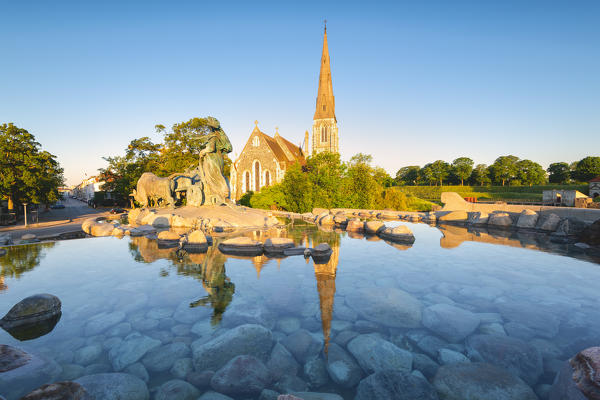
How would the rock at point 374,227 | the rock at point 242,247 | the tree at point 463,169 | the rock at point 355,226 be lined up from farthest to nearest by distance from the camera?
the tree at point 463,169
the rock at point 355,226
the rock at point 374,227
the rock at point 242,247

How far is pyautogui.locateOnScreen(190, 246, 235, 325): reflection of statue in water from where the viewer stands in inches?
174

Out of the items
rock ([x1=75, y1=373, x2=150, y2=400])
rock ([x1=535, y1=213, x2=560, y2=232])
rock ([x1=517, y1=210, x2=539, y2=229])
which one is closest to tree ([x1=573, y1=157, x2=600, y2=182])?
rock ([x1=517, y1=210, x2=539, y2=229])

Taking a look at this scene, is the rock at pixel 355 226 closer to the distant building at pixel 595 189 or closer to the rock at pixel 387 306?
the rock at pixel 387 306

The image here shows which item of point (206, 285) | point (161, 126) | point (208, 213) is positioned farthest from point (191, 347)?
point (161, 126)

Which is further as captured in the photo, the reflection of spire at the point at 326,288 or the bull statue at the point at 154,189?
the bull statue at the point at 154,189

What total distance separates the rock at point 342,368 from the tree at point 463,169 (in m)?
84.1

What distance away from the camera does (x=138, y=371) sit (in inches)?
111

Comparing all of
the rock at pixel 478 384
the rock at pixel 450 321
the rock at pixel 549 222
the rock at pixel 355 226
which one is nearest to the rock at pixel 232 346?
the rock at pixel 478 384

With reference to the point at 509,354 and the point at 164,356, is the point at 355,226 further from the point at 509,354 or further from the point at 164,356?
the point at 164,356

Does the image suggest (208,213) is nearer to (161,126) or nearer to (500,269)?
(500,269)

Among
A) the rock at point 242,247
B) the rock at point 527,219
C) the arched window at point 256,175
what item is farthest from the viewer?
the arched window at point 256,175

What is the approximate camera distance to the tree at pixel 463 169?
73.6m

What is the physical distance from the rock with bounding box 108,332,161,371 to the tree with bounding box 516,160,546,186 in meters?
86.2

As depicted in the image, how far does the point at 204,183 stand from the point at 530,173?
3237 inches
